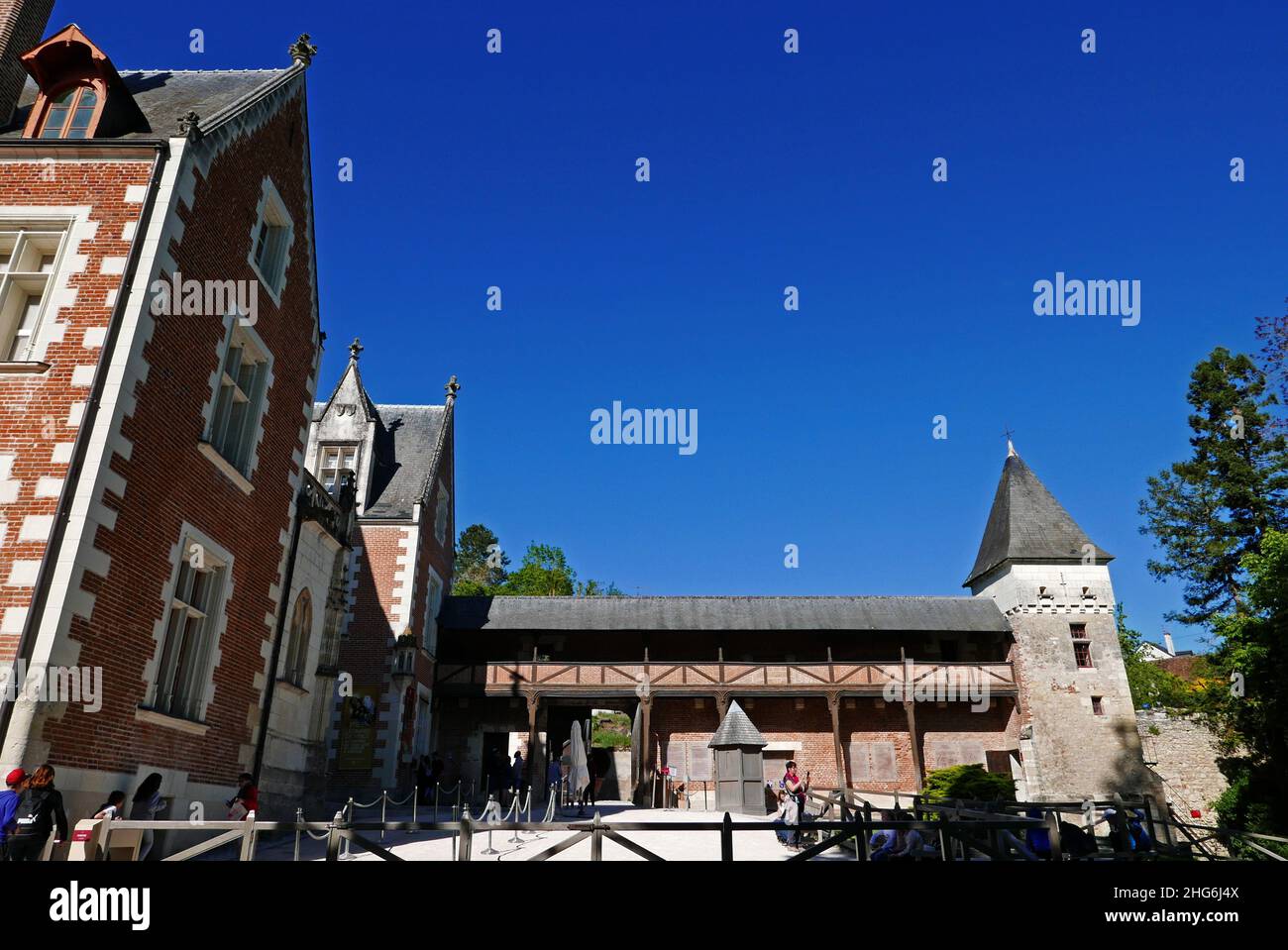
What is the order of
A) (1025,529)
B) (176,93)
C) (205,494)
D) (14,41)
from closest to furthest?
(205,494) → (14,41) → (176,93) → (1025,529)

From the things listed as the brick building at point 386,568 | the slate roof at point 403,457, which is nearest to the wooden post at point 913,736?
the brick building at point 386,568

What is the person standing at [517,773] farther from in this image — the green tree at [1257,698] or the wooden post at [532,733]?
the green tree at [1257,698]

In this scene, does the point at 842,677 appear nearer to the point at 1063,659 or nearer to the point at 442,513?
the point at 1063,659

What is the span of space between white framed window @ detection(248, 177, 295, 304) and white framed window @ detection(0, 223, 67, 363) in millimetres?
2683

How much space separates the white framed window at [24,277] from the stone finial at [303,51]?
6020 mm

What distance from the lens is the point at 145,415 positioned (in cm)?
859

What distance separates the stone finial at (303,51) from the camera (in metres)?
13.3

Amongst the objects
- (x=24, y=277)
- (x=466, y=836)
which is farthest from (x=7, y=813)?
(x=24, y=277)

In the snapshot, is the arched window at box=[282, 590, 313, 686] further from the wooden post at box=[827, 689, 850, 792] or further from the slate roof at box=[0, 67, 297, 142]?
the wooden post at box=[827, 689, 850, 792]

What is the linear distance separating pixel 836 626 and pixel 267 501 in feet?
62.8

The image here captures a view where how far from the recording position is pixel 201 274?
387 inches

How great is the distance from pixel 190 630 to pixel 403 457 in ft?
48.6
